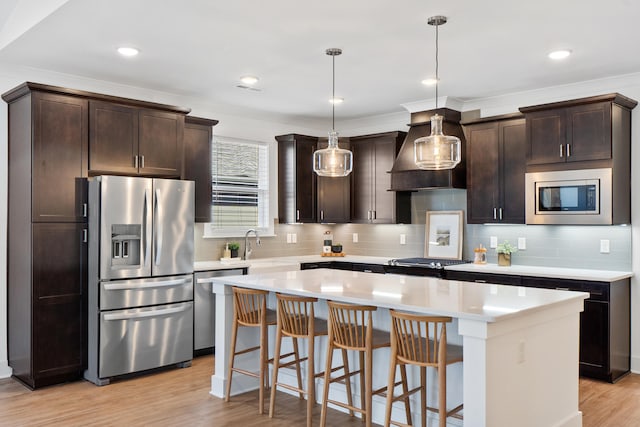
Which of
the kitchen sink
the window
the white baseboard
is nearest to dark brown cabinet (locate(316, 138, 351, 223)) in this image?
the window

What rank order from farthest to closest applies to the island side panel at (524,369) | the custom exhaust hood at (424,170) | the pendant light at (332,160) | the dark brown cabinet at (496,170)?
the custom exhaust hood at (424,170) → the dark brown cabinet at (496,170) → the pendant light at (332,160) → the island side panel at (524,369)

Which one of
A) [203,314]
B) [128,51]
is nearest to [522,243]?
[203,314]

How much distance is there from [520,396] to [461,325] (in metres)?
0.59

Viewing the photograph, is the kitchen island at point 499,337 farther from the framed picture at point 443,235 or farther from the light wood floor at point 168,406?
the framed picture at point 443,235

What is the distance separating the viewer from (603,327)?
4.56m

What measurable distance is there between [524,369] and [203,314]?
10.4ft

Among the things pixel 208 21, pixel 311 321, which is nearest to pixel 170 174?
pixel 208 21

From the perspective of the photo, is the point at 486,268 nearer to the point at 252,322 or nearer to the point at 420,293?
the point at 420,293

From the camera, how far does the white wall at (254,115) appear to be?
4.64m

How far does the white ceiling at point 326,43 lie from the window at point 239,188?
90cm

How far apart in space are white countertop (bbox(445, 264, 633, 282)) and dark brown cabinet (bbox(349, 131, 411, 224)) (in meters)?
1.24

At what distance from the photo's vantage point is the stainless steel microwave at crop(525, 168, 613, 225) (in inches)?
186

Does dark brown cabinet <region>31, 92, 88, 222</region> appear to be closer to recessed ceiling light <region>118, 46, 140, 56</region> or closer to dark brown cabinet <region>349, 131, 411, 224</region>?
recessed ceiling light <region>118, 46, 140, 56</region>

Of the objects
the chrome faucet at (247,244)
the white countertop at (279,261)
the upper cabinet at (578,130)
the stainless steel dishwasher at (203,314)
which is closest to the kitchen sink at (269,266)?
the white countertop at (279,261)
